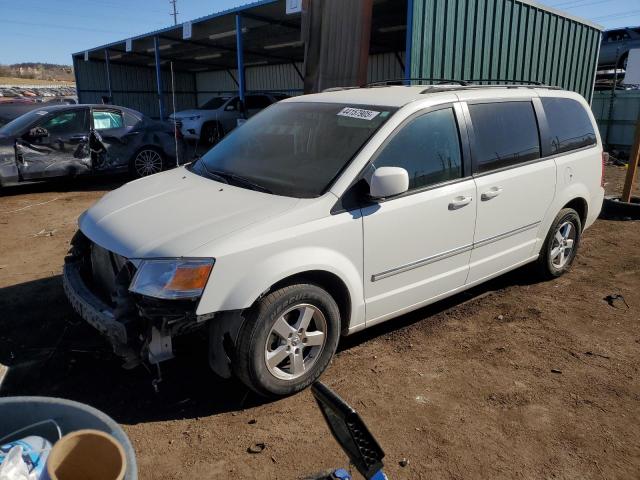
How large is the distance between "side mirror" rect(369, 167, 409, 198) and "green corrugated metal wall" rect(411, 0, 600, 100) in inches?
225

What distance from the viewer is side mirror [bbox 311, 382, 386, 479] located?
154 centimetres

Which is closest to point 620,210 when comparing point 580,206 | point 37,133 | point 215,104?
point 580,206

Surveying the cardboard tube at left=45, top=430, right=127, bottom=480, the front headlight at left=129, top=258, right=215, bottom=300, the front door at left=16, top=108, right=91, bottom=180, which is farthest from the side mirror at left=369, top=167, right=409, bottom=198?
the front door at left=16, top=108, right=91, bottom=180

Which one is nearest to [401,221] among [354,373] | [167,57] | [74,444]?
[354,373]

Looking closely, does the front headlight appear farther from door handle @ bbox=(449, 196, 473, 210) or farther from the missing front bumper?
door handle @ bbox=(449, 196, 473, 210)

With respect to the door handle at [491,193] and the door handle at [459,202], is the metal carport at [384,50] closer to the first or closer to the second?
the door handle at [491,193]

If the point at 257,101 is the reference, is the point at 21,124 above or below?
below

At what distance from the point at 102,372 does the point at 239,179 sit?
1.53 m

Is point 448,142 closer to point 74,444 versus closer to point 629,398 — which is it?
point 629,398

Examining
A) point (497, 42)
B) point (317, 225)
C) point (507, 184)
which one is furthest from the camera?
point (497, 42)

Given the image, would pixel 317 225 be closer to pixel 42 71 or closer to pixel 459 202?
pixel 459 202

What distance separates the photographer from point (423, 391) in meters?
3.16

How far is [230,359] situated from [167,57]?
2149 cm

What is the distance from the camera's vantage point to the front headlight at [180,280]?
2613 mm
